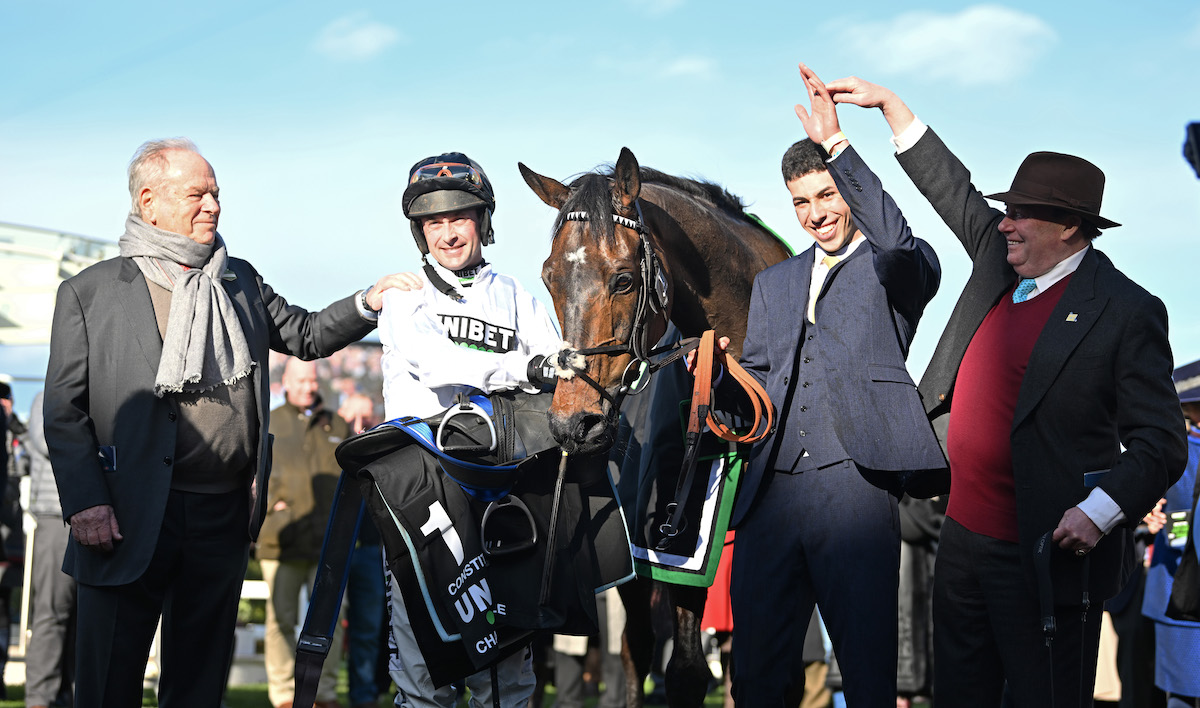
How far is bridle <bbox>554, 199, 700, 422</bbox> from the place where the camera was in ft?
12.6

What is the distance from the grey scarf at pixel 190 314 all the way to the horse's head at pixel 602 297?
1.20 metres

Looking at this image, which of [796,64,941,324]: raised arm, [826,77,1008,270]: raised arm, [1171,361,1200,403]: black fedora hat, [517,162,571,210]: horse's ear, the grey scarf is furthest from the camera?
[1171,361,1200,403]: black fedora hat

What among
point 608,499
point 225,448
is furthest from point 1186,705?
point 225,448

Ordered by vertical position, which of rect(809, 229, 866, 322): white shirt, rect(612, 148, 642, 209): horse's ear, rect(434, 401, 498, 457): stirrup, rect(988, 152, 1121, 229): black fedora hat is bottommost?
rect(434, 401, 498, 457): stirrup

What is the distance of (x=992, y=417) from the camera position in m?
3.50

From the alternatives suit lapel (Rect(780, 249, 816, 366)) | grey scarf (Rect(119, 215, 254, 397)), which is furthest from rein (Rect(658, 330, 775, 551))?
grey scarf (Rect(119, 215, 254, 397))

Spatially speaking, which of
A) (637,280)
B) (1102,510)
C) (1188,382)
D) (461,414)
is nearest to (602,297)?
(637,280)

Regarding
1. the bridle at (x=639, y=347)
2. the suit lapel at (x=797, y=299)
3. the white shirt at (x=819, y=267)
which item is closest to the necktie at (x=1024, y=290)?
the white shirt at (x=819, y=267)

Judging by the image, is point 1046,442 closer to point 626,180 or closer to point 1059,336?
point 1059,336

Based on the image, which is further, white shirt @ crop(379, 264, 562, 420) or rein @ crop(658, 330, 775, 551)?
white shirt @ crop(379, 264, 562, 420)

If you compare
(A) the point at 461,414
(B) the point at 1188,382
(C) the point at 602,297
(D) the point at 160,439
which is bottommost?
(D) the point at 160,439

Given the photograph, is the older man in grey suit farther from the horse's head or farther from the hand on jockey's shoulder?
the horse's head

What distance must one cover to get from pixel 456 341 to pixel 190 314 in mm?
964

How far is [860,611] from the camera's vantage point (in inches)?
Result: 145
